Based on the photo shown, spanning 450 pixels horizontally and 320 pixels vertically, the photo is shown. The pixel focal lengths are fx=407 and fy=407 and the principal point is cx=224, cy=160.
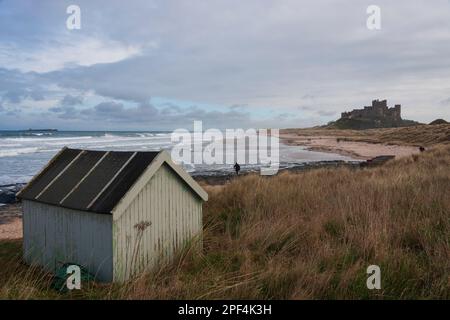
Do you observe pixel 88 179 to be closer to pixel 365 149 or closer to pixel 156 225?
pixel 156 225

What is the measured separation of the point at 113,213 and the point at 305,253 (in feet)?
7.93

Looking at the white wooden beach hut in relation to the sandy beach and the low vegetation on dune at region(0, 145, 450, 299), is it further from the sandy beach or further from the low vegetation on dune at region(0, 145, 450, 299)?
the sandy beach

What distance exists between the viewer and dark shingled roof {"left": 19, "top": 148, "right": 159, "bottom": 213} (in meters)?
5.15

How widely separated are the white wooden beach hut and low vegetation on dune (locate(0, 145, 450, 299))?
1.08ft

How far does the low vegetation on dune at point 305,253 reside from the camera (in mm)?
3977

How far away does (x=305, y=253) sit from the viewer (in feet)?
16.9

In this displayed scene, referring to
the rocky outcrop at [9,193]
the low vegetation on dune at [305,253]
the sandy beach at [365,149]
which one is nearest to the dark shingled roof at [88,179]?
the low vegetation on dune at [305,253]

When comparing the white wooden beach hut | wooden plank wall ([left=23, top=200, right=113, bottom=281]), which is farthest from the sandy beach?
wooden plank wall ([left=23, top=200, right=113, bottom=281])

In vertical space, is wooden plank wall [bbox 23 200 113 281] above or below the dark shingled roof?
below

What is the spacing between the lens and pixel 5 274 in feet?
19.1

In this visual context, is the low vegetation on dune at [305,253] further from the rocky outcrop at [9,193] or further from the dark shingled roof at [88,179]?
the rocky outcrop at [9,193]
